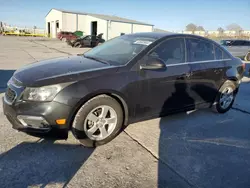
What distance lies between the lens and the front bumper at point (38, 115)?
2.59 m

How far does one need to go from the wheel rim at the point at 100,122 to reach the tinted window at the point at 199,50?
181 centimetres

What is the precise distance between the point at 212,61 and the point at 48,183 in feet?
11.6

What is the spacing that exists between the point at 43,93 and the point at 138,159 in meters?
1.47

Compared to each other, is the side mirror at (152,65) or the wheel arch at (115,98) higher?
the side mirror at (152,65)

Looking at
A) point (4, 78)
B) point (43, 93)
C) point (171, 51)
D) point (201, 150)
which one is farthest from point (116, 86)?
point (4, 78)

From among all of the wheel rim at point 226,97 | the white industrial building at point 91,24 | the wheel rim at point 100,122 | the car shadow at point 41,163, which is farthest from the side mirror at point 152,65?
the white industrial building at point 91,24

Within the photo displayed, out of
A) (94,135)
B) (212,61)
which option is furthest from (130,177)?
(212,61)

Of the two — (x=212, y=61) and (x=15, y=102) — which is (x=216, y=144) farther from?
(x=15, y=102)

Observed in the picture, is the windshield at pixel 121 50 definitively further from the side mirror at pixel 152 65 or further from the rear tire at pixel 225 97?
the rear tire at pixel 225 97

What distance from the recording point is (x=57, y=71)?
9.52 feet

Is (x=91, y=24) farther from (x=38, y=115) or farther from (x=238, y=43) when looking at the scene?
(x=38, y=115)

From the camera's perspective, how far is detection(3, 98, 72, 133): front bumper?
2.59 metres

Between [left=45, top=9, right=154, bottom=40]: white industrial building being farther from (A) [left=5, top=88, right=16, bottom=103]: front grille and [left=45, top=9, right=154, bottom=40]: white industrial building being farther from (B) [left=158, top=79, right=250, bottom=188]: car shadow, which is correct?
(A) [left=5, top=88, right=16, bottom=103]: front grille

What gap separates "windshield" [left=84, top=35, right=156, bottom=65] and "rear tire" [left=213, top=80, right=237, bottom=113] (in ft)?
6.65
